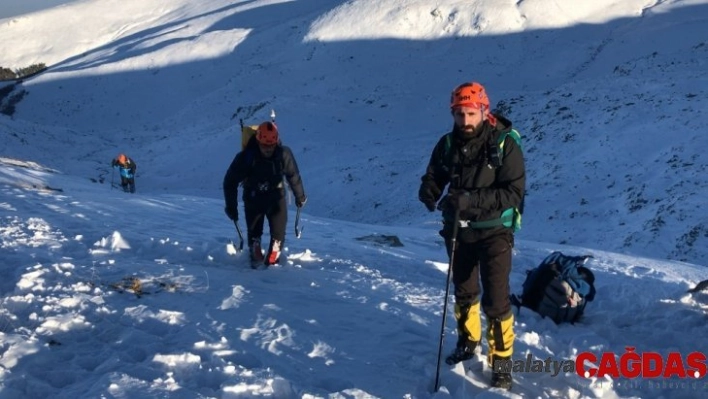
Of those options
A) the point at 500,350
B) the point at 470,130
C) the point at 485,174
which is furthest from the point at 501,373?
the point at 470,130

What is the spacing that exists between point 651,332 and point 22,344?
5.91 m

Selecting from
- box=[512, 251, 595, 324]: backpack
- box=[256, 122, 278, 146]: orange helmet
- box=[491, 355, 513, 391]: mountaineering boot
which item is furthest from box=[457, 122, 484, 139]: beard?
box=[256, 122, 278, 146]: orange helmet

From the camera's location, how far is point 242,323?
604cm

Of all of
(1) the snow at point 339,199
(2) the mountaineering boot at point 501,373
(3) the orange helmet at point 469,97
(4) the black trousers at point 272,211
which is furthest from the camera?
(4) the black trousers at point 272,211

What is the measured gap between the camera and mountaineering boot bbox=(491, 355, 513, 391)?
4.88 m

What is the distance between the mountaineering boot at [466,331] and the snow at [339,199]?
22 cm

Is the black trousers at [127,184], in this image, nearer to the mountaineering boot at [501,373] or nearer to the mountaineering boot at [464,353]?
the mountaineering boot at [464,353]

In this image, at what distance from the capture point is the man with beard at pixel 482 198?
4.73 meters

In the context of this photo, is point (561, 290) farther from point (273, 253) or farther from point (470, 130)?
point (273, 253)

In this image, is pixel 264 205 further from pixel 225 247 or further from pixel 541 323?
pixel 541 323

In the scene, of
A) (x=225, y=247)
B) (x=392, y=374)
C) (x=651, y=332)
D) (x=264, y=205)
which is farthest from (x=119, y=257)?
(x=651, y=332)

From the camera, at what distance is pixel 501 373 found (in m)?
4.90

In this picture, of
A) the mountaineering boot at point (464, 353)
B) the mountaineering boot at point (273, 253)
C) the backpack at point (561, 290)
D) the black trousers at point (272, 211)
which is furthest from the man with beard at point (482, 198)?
the mountaineering boot at point (273, 253)

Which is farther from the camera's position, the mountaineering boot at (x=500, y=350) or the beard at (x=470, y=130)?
the mountaineering boot at (x=500, y=350)
